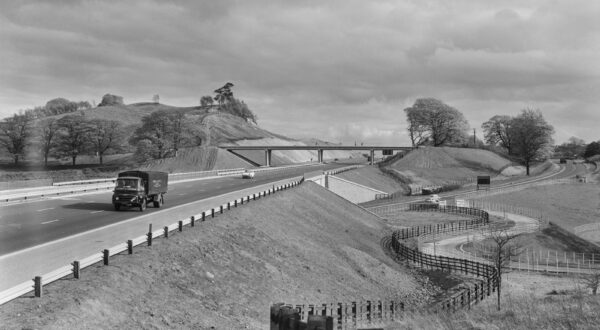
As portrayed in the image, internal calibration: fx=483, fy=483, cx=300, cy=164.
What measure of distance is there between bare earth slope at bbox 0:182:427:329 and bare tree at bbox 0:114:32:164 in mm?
72561

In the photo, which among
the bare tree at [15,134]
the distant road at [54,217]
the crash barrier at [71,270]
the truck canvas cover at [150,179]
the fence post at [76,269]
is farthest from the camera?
the bare tree at [15,134]

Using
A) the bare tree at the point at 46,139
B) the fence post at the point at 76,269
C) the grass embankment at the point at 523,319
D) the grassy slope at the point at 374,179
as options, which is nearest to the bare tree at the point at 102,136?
the bare tree at the point at 46,139

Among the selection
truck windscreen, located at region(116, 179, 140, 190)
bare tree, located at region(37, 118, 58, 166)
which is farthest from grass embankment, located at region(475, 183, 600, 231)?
bare tree, located at region(37, 118, 58, 166)

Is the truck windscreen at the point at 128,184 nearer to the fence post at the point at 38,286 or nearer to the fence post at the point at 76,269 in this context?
the fence post at the point at 76,269

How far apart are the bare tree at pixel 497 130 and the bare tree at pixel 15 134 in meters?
152

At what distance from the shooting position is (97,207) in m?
33.4

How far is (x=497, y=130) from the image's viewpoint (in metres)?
181

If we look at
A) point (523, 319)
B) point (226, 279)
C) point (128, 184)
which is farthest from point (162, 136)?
point (523, 319)

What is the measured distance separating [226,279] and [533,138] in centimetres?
13428

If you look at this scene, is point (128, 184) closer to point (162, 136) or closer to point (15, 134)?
point (15, 134)

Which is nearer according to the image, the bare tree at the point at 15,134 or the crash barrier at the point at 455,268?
the crash barrier at the point at 455,268

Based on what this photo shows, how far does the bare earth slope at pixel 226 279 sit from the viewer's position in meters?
13.4

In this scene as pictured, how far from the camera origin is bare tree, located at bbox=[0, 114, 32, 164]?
91.5 meters

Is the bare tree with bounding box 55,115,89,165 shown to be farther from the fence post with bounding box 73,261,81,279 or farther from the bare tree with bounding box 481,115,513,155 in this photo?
the bare tree with bounding box 481,115,513,155
